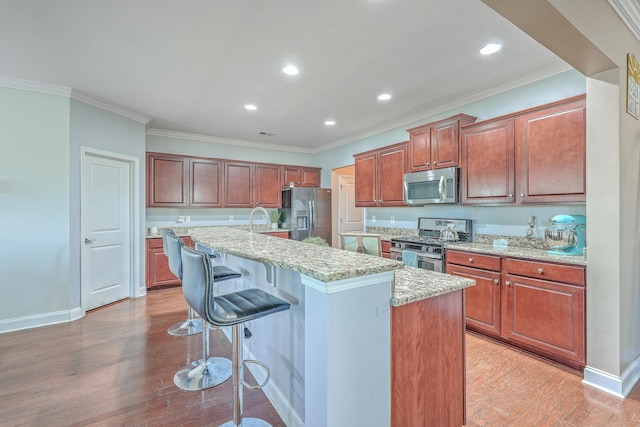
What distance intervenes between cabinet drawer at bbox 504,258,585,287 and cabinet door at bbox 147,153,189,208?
489cm

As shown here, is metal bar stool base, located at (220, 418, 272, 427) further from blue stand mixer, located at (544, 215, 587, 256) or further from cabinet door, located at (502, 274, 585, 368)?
blue stand mixer, located at (544, 215, 587, 256)

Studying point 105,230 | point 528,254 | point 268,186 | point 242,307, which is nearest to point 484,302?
point 528,254

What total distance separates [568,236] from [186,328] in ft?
12.5

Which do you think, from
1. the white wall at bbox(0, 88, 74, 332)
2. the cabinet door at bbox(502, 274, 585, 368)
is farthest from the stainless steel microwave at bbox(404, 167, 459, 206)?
the white wall at bbox(0, 88, 74, 332)

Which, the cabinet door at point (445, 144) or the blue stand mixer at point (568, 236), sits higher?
the cabinet door at point (445, 144)

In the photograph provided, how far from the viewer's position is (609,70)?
2055 mm

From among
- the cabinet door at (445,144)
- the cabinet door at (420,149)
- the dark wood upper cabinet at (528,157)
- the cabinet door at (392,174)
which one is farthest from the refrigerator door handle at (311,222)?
the dark wood upper cabinet at (528,157)

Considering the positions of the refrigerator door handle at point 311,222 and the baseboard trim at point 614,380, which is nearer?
the baseboard trim at point 614,380

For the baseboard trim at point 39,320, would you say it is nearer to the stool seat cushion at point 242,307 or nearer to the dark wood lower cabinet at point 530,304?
the stool seat cushion at point 242,307

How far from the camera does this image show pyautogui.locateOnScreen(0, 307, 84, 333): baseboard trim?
3158mm

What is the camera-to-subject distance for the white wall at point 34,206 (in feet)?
10.3

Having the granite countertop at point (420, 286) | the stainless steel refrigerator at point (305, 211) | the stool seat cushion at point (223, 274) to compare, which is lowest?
the stool seat cushion at point (223, 274)

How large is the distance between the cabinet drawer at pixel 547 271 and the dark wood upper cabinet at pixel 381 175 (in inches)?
71.4

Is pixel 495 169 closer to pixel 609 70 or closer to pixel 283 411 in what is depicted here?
pixel 609 70
